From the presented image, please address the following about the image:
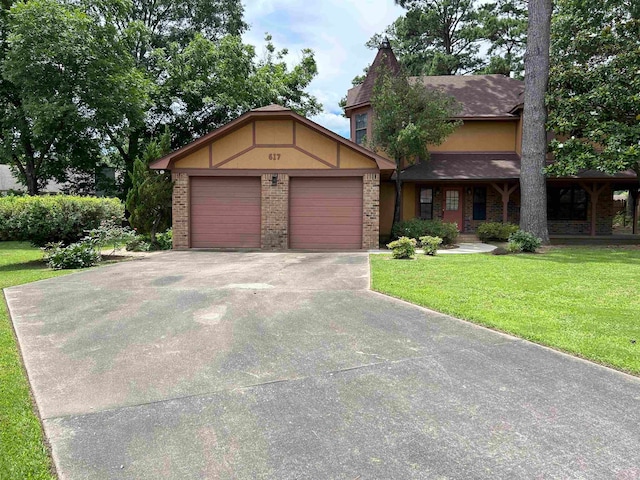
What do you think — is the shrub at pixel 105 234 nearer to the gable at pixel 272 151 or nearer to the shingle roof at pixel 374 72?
the gable at pixel 272 151

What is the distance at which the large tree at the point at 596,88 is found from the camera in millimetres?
14133

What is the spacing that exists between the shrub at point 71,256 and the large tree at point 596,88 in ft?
48.1

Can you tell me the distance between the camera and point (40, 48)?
1791 centimetres

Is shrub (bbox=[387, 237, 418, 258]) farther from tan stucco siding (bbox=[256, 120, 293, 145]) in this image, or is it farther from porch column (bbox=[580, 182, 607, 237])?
porch column (bbox=[580, 182, 607, 237])

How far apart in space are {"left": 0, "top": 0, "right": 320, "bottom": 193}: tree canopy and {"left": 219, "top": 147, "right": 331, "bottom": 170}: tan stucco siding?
9.76 meters

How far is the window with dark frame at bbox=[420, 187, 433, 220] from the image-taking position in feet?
62.5

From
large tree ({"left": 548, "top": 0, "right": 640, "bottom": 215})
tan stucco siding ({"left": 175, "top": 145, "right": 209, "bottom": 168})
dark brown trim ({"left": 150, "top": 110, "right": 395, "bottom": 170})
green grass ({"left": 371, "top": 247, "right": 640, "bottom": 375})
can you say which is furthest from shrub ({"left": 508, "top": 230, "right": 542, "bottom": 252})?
tan stucco siding ({"left": 175, "top": 145, "right": 209, "bottom": 168})

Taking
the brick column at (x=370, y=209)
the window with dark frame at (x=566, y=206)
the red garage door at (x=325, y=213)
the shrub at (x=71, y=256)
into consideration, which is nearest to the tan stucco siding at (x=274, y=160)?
the red garage door at (x=325, y=213)


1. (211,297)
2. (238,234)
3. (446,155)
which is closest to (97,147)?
(238,234)

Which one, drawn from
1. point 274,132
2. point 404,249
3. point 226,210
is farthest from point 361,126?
point 404,249

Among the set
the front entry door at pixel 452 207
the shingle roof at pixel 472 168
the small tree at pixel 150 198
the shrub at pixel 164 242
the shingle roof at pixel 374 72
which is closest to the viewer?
the small tree at pixel 150 198

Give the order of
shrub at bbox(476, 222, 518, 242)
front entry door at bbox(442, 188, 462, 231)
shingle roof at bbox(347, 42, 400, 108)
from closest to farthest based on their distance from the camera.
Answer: shrub at bbox(476, 222, 518, 242)
shingle roof at bbox(347, 42, 400, 108)
front entry door at bbox(442, 188, 462, 231)

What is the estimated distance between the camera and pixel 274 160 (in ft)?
46.9

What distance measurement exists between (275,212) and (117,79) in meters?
11.9
